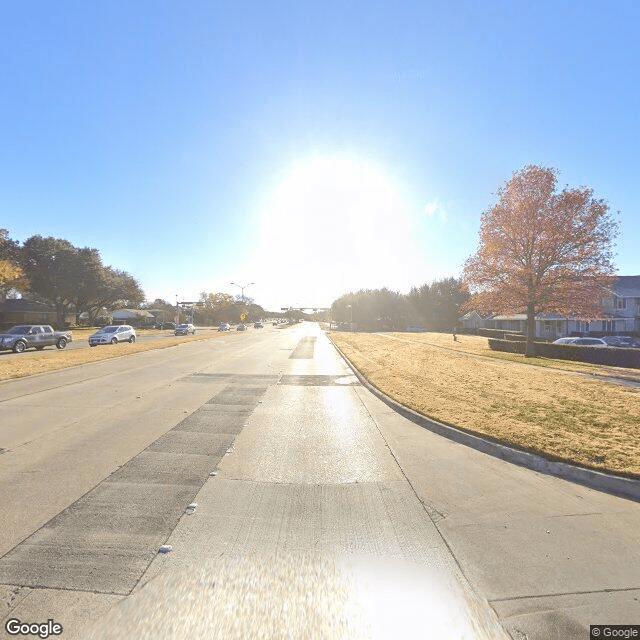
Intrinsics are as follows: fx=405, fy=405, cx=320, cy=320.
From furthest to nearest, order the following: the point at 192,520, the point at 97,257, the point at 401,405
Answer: the point at 97,257 < the point at 401,405 < the point at 192,520

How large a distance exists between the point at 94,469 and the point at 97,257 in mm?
70144

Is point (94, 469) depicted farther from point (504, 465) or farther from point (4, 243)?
point (4, 243)

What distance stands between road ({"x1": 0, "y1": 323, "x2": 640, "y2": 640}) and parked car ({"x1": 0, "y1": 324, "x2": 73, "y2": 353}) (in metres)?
24.3

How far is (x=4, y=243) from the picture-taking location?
5447 cm

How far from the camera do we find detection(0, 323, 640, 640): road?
2.87 m

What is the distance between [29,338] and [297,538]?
31.5 meters

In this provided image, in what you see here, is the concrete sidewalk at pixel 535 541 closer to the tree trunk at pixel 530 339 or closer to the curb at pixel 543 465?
the curb at pixel 543 465

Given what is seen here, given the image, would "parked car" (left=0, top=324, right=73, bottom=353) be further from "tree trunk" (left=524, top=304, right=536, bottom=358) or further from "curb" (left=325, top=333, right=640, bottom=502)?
"tree trunk" (left=524, top=304, right=536, bottom=358)

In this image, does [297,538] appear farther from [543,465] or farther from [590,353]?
[590,353]

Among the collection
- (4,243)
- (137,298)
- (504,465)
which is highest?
(4,243)

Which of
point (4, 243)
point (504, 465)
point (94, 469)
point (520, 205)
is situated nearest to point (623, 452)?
point (504, 465)

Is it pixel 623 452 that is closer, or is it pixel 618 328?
pixel 623 452

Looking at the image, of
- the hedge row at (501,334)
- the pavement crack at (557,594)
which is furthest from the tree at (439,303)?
the pavement crack at (557,594)

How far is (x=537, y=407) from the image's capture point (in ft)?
31.2
